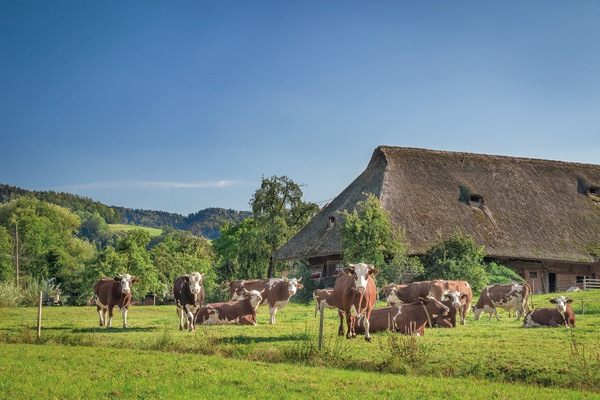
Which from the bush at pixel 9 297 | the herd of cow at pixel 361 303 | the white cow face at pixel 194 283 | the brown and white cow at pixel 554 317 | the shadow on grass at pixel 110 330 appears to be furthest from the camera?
the bush at pixel 9 297

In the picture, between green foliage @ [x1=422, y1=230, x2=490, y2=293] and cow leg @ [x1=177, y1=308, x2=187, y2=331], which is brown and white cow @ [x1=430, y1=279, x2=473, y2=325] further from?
green foliage @ [x1=422, y1=230, x2=490, y2=293]

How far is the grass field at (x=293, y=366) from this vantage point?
27.1 feet

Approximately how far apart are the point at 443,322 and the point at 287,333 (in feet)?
15.6

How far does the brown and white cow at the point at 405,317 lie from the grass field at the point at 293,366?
1.32 ft

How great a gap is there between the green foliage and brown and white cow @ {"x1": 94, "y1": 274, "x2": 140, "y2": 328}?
18.0 meters

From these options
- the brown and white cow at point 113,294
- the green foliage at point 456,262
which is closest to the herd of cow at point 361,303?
the brown and white cow at point 113,294

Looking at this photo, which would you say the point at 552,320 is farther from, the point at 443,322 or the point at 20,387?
the point at 20,387

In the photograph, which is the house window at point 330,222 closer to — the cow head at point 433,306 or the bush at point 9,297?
the bush at point 9,297

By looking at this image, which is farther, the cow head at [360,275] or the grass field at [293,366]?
the cow head at [360,275]

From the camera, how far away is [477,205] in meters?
39.7

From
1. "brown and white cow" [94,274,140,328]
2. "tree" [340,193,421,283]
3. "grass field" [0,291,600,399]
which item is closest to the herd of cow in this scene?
"brown and white cow" [94,274,140,328]

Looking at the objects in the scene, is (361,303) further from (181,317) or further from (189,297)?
(181,317)

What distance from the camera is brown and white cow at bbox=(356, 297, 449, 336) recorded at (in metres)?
14.2

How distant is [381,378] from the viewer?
362 inches
